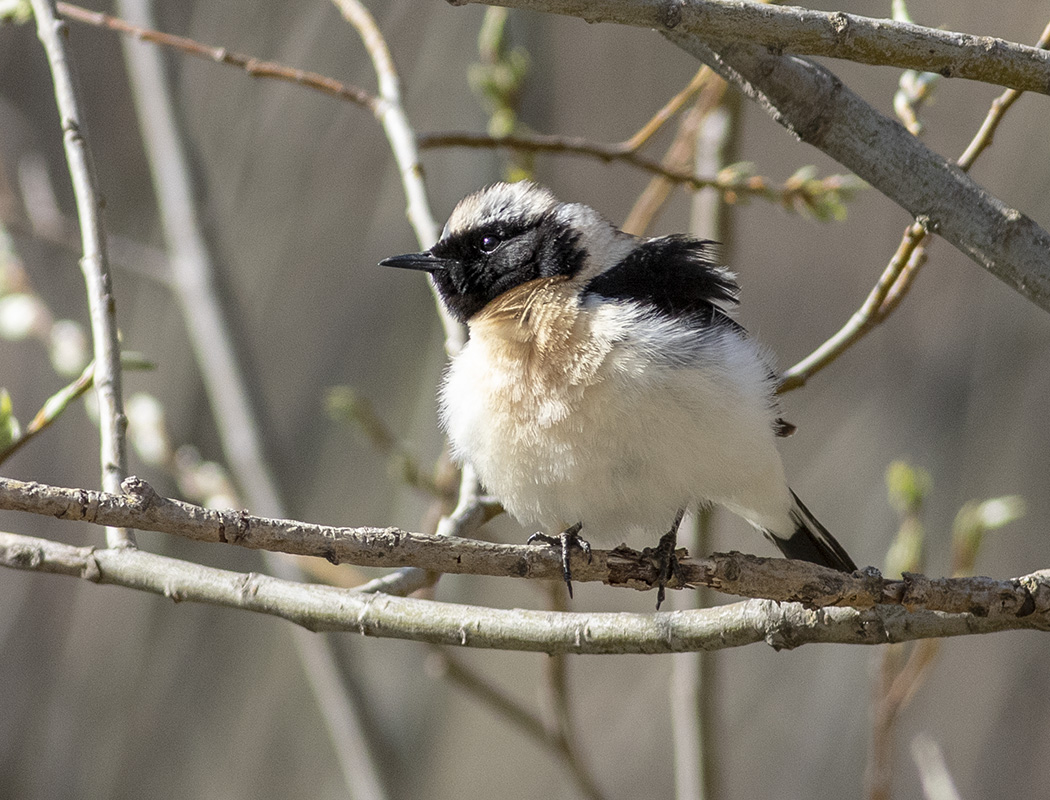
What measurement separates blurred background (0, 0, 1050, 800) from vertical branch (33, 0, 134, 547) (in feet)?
11.3

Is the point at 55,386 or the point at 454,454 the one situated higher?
the point at 55,386

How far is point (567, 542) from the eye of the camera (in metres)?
2.49

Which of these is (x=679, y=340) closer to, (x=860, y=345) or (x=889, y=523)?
(x=889, y=523)

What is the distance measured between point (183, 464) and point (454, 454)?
5.32 feet

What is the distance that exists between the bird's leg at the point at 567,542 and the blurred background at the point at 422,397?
3022 millimetres

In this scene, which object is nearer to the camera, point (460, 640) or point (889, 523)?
point (460, 640)

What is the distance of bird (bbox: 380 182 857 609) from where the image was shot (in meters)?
2.69

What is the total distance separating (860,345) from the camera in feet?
23.2

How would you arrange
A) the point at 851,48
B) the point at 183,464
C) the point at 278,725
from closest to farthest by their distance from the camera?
the point at 851,48
the point at 183,464
the point at 278,725

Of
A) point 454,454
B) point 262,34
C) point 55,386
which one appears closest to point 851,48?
point 454,454

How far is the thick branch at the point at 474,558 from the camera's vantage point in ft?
5.42

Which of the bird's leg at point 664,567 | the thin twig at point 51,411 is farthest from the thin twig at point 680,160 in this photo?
the thin twig at point 51,411

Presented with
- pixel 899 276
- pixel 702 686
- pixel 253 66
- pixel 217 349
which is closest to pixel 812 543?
pixel 702 686

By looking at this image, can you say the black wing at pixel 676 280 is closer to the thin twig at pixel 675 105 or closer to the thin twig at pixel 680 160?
the thin twig at pixel 675 105
